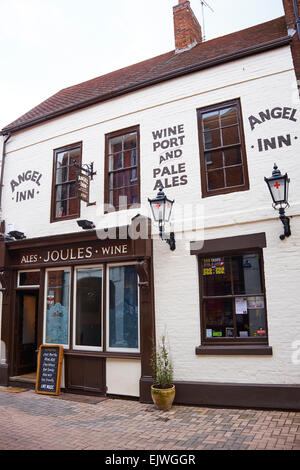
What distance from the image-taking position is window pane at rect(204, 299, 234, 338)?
21.5 feet

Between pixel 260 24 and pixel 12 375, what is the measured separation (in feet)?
37.8

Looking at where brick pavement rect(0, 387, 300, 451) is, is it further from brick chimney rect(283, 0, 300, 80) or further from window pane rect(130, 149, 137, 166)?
brick chimney rect(283, 0, 300, 80)

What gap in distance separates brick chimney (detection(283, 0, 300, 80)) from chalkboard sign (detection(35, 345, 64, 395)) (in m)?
7.73

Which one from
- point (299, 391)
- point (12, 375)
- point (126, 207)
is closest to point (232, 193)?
point (126, 207)

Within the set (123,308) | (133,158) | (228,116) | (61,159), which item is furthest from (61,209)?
(228,116)

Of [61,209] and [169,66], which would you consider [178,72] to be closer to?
[169,66]

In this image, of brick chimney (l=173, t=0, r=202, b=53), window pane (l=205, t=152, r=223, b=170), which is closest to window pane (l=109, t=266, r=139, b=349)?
window pane (l=205, t=152, r=223, b=170)

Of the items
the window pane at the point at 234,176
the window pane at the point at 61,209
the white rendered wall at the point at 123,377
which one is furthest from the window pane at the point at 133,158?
the white rendered wall at the point at 123,377

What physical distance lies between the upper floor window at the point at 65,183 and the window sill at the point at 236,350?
455 centimetres

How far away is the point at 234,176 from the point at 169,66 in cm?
379

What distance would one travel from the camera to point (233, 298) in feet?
21.5

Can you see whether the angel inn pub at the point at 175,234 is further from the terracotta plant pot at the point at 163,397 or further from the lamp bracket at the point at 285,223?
the terracotta plant pot at the point at 163,397

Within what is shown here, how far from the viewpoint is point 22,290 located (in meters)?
9.12

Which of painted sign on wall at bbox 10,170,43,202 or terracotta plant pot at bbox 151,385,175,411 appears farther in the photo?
painted sign on wall at bbox 10,170,43,202
